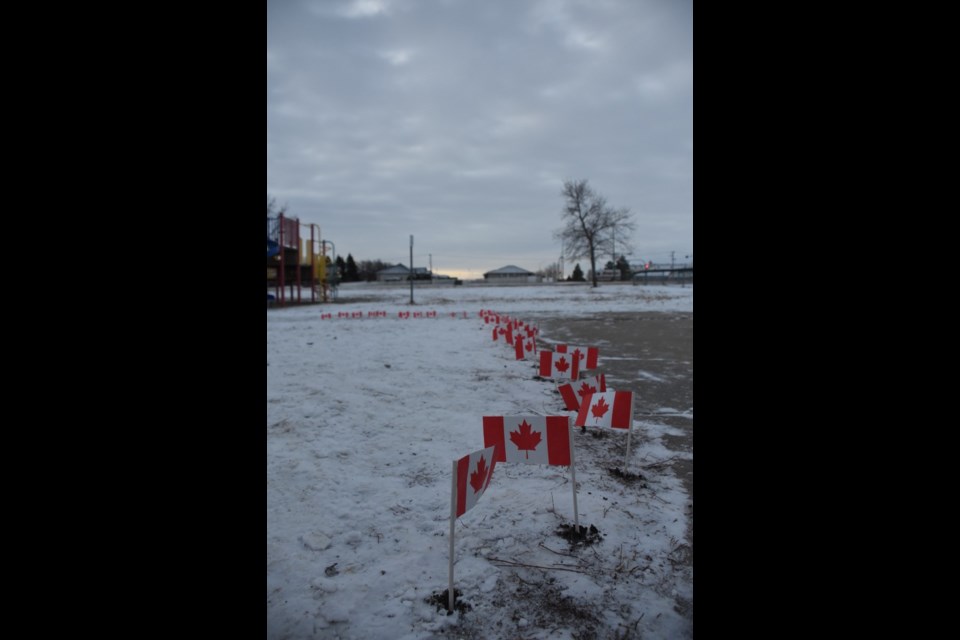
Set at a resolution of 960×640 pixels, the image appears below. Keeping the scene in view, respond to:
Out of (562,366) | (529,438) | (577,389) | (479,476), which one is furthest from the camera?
(562,366)

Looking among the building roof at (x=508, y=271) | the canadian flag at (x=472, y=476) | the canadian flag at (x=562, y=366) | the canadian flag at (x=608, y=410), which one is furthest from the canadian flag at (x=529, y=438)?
the building roof at (x=508, y=271)

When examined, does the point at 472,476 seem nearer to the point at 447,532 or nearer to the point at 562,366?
the point at 447,532

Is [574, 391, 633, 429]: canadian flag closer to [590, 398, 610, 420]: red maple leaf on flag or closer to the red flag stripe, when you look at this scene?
[590, 398, 610, 420]: red maple leaf on flag

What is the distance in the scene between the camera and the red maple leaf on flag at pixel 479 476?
2718mm

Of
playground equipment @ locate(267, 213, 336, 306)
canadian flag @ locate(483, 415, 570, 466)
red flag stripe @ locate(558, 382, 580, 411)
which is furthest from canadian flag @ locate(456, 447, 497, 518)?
playground equipment @ locate(267, 213, 336, 306)

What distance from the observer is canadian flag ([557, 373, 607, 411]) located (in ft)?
15.0

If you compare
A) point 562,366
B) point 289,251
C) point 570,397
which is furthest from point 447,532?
point 289,251

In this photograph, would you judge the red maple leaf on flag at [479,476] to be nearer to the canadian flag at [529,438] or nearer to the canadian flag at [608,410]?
the canadian flag at [529,438]

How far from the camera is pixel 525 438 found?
324 cm

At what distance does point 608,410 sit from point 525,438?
1214 millimetres
